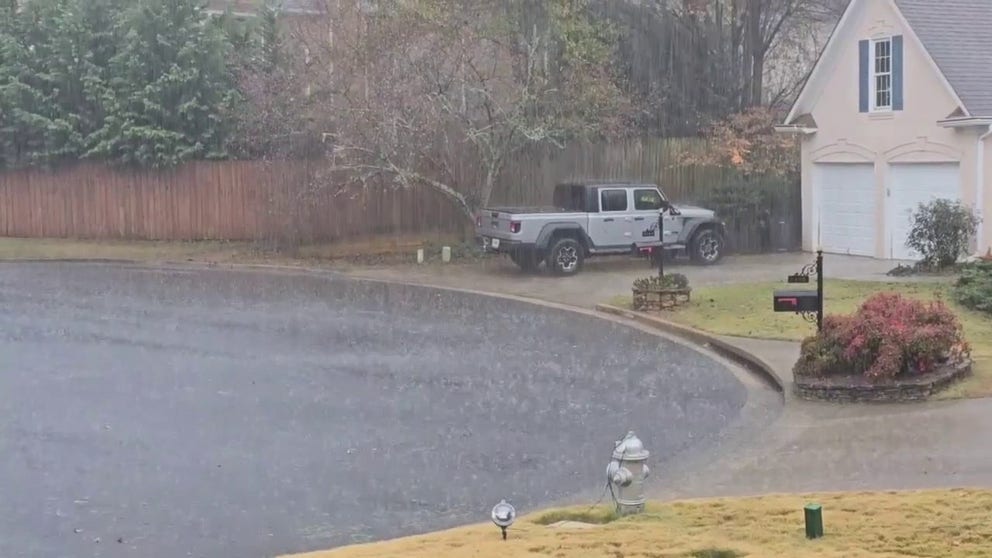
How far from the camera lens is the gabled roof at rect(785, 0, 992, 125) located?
2312 centimetres

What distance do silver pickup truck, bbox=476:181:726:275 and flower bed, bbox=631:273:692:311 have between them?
509 cm

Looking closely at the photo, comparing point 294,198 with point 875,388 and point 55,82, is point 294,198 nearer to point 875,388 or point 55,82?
point 55,82

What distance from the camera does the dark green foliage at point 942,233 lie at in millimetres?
21953

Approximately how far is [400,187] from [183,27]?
26.9 ft

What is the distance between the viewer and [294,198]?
29312 mm

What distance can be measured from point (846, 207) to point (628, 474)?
21.4 meters

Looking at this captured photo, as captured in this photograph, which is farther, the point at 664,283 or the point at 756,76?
the point at 756,76

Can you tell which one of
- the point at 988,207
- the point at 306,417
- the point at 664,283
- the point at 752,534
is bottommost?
the point at 306,417

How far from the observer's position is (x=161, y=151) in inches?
1246

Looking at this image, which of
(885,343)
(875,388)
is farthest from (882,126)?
(875,388)

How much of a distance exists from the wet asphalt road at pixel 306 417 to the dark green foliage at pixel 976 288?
15.6 ft

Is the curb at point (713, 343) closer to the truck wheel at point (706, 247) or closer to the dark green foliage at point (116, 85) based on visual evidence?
the truck wheel at point (706, 247)

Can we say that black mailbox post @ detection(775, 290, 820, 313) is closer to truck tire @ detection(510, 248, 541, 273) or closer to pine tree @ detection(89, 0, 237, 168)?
truck tire @ detection(510, 248, 541, 273)

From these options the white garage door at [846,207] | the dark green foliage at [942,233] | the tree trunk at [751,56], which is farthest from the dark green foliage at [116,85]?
the dark green foliage at [942,233]
